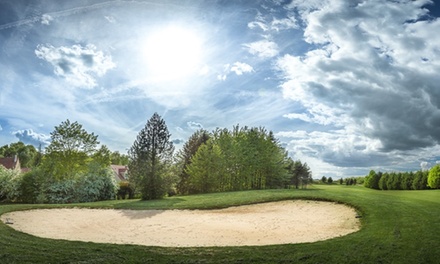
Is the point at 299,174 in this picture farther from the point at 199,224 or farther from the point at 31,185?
the point at 199,224

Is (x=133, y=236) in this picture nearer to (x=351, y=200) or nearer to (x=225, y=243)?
(x=225, y=243)

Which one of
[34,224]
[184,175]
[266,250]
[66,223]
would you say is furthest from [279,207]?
[184,175]

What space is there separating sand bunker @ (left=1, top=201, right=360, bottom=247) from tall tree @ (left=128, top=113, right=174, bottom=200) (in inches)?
338

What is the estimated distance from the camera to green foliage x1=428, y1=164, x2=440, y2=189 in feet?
152

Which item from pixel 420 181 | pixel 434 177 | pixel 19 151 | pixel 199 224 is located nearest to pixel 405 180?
pixel 420 181

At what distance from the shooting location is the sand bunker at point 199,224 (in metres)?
13.7

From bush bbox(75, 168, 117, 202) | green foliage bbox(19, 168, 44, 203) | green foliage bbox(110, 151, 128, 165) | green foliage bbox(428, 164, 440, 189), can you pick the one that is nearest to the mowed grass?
bush bbox(75, 168, 117, 202)

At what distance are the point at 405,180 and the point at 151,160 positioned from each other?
41586 millimetres

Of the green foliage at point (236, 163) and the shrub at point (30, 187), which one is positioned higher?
the green foliage at point (236, 163)

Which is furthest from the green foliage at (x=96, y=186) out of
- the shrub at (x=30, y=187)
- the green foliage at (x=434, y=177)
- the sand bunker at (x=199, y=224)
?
the green foliage at (x=434, y=177)

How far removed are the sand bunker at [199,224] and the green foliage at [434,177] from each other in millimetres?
34187

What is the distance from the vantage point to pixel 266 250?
10.8 m

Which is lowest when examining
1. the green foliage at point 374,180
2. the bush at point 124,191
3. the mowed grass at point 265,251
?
the bush at point 124,191

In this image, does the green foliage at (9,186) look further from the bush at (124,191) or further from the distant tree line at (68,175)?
the bush at (124,191)
